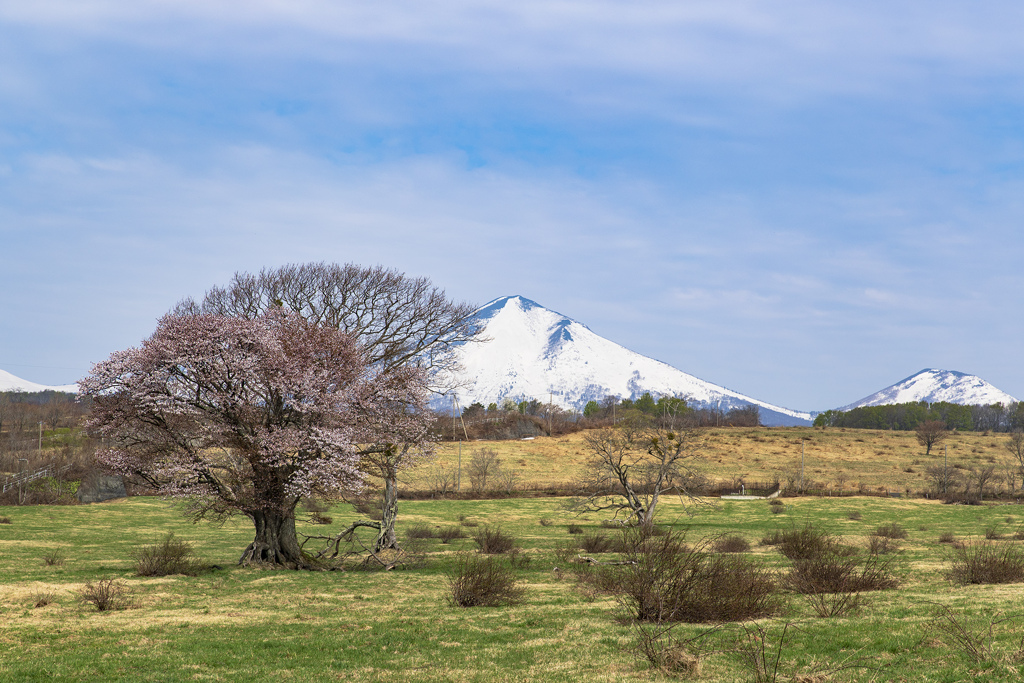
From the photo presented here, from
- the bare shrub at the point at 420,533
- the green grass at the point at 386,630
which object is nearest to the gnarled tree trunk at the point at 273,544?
the green grass at the point at 386,630

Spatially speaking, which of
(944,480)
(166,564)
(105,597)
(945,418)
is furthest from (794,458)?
(945,418)

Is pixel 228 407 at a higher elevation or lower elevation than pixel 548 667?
higher

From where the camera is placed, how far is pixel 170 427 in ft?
72.5

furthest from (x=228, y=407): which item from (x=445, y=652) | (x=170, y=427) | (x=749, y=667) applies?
(x=749, y=667)

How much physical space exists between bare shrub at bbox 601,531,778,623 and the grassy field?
161ft

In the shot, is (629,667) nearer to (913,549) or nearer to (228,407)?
(228,407)

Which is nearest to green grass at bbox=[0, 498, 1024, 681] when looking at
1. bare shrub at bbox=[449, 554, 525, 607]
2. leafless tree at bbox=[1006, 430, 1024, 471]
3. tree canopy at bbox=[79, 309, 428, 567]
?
bare shrub at bbox=[449, 554, 525, 607]

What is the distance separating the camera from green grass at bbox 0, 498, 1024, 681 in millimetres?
10688

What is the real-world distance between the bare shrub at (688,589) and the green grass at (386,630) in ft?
1.69

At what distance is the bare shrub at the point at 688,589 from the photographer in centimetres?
1307

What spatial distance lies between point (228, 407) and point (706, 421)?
12787 centimetres

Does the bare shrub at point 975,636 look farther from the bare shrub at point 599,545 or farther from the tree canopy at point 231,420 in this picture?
the bare shrub at point 599,545

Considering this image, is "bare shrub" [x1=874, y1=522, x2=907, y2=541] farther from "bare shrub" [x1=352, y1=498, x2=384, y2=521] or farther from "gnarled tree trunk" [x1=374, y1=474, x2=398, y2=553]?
"bare shrub" [x1=352, y1=498, x2=384, y2=521]

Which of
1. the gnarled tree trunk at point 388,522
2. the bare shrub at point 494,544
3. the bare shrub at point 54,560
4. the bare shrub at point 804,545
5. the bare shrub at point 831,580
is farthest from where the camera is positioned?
the bare shrub at point 494,544
